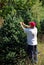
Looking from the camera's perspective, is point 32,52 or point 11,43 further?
point 32,52

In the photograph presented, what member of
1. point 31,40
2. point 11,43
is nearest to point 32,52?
point 31,40

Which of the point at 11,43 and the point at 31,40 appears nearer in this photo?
the point at 11,43

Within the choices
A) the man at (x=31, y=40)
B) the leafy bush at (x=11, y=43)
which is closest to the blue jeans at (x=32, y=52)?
the man at (x=31, y=40)

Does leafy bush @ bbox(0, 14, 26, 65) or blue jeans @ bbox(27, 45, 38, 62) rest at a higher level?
leafy bush @ bbox(0, 14, 26, 65)

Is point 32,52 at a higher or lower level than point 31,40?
lower

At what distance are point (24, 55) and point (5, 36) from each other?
2.77 ft

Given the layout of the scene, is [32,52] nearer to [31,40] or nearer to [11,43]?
[31,40]

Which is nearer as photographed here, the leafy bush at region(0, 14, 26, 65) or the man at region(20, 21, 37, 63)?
the leafy bush at region(0, 14, 26, 65)

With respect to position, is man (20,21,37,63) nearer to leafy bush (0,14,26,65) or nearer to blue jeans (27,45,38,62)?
blue jeans (27,45,38,62)

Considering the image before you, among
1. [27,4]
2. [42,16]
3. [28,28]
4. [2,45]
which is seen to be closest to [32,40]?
[28,28]

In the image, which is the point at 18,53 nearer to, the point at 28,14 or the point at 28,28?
the point at 28,28

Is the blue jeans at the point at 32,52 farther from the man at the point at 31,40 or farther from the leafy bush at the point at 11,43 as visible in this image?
the leafy bush at the point at 11,43

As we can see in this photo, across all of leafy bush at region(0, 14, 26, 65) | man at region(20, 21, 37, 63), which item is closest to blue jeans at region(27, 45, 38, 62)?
man at region(20, 21, 37, 63)

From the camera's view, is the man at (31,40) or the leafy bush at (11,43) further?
the man at (31,40)
